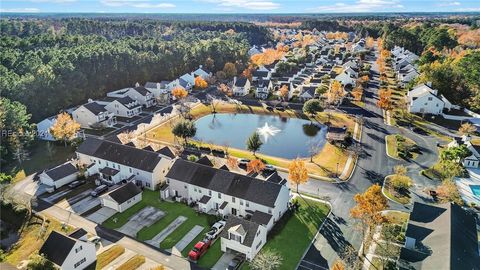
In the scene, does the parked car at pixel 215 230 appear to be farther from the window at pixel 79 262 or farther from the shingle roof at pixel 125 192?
the window at pixel 79 262

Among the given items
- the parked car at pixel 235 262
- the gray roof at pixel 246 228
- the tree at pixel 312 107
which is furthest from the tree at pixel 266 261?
the tree at pixel 312 107

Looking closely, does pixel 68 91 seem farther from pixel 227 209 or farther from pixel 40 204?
pixel 227 209

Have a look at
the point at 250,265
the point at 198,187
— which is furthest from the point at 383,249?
the point at 198,187

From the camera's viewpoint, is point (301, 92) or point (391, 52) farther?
point (391, 52)

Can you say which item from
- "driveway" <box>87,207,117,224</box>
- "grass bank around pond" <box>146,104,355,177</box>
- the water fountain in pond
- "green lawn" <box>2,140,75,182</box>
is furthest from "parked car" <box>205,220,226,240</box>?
"green lawn" <box>2,140,75,182</box>

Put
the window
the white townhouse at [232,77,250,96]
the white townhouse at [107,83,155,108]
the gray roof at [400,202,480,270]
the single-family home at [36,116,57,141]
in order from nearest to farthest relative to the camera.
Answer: the gray roof at [400,202,480,270]
the window
the single-family home at [36,116,57,141]
the white townhouse at [107,83,155,108]
the white townhouse at [232,77,250,96]

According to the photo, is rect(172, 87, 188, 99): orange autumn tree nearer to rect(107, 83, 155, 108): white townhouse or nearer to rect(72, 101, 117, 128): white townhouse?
rect(107, 83, 155, 108): white townhouse
